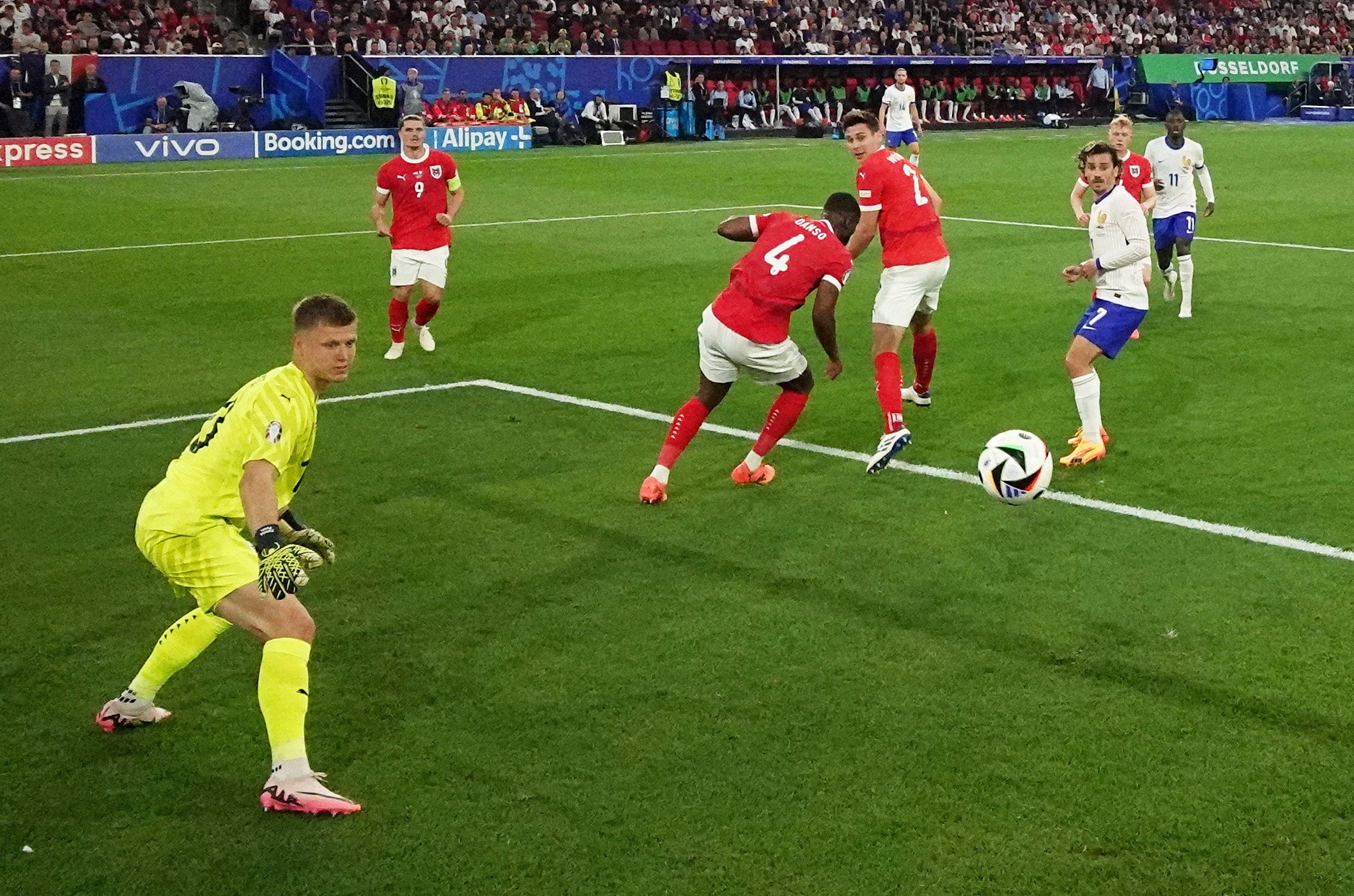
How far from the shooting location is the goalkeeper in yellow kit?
211 inches

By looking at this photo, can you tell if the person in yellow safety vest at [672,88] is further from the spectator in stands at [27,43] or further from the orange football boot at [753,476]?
the orange football boot at [753,476]

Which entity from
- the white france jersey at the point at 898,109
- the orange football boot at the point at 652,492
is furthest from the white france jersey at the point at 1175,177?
the white france jersey at the point at 898,109

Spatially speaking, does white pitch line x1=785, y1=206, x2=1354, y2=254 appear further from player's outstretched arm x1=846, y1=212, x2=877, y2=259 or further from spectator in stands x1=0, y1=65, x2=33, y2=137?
spectator in stands x1=0, y1=65, x2=33, y2=137

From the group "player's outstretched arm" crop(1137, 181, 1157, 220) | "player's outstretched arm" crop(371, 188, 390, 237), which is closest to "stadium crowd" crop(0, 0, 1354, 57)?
"player's outstretched arm" crop(371, 188, 390, 237)

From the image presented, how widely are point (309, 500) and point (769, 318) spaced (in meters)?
3.14

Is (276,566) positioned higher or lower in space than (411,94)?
lower

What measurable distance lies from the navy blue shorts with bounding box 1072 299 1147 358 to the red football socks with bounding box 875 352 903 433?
50.4 inches

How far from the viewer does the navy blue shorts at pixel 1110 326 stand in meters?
10.2

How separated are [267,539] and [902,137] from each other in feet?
103

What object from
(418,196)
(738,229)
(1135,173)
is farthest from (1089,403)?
(418,196)

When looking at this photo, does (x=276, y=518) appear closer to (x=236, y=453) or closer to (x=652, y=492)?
(x=236, y=453)

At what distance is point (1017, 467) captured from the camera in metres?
8.44

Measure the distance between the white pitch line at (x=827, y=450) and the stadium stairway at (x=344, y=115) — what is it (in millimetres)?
28707

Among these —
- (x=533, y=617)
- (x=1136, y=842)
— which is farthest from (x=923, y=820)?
(x=533, y=617)
